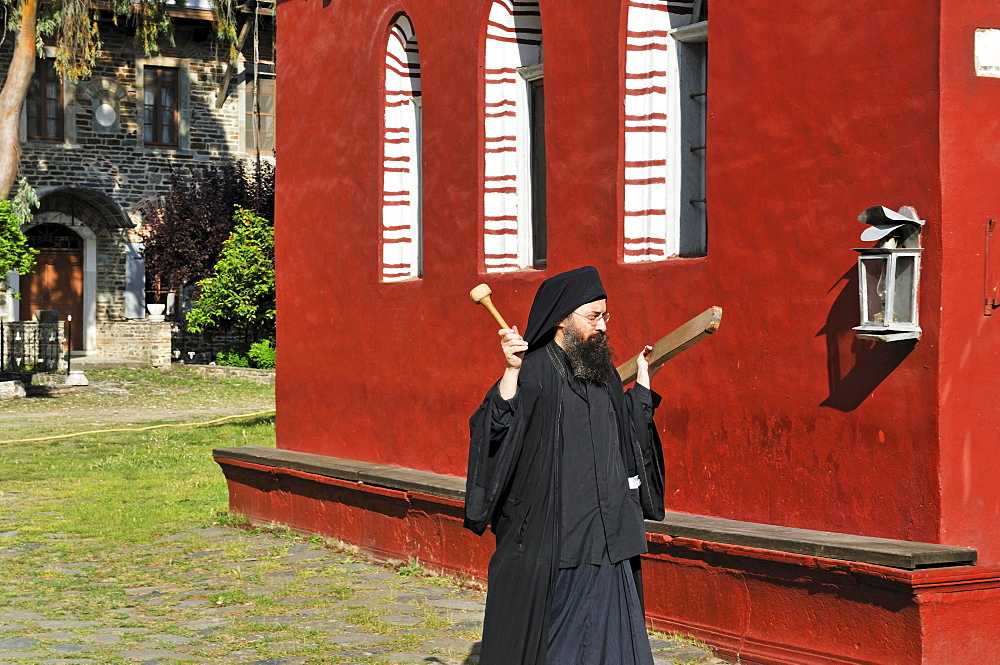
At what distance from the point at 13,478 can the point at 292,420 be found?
473cm

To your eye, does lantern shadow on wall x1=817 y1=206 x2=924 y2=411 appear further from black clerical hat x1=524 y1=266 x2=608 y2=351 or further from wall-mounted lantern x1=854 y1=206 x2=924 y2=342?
black clerical hat x1=524 y1=266 x2=608 y2=351

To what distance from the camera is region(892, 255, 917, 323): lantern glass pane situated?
5.51 m

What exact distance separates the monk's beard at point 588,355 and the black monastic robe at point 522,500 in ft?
0.22

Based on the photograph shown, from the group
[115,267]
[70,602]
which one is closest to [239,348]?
[115,267]

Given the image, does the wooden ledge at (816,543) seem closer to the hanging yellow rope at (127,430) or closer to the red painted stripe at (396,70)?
the red painted stripe at (396,70)

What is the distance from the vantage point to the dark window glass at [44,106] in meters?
31.6

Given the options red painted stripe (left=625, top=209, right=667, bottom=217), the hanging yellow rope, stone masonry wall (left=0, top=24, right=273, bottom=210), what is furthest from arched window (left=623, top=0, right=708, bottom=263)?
stone masonry wall (left=0, top=24, right=273, bottom=210)

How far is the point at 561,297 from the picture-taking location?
495 centimetres

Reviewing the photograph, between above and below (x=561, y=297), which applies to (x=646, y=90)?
above

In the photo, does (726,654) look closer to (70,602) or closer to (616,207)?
(616,207)


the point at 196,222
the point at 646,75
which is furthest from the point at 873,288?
the point at 196,222

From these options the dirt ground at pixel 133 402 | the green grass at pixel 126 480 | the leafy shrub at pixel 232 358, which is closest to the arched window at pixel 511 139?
the green grass at pixel 126 480

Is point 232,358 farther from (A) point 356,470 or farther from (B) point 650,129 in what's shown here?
(B) point 650,129

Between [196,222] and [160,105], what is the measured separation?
3.90 metres
